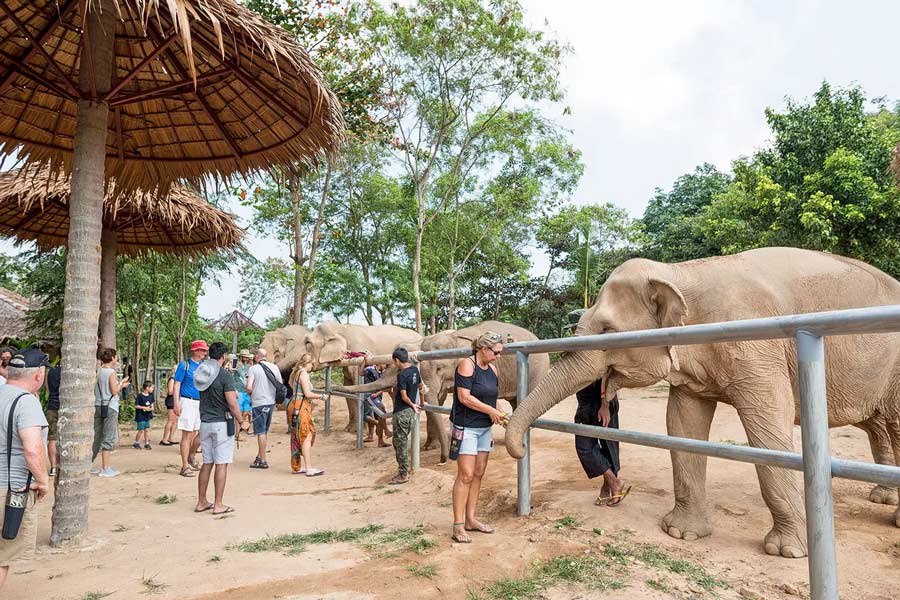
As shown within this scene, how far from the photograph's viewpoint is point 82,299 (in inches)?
201

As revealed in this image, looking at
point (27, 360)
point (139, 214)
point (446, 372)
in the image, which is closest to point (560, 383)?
point (27, 360)

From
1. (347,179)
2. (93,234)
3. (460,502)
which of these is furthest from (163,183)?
(347,179)

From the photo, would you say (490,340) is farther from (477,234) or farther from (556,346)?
(477,234)

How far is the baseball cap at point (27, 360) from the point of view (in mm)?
3705

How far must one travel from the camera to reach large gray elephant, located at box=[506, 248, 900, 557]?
4258mm

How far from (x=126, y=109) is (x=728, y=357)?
6.76 m

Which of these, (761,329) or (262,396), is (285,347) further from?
(761,329)

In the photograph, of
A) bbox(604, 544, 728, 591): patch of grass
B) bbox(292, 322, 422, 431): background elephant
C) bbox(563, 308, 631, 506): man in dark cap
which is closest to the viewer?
bbox(604, 544, 728, 591): patch of grass

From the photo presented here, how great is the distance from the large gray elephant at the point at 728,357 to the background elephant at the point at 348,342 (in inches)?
323

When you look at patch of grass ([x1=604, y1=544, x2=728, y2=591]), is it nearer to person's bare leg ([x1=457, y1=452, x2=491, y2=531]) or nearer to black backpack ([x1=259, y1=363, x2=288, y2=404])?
person's bare leg ([x1=457, y1=452, x2=491, y2=531])

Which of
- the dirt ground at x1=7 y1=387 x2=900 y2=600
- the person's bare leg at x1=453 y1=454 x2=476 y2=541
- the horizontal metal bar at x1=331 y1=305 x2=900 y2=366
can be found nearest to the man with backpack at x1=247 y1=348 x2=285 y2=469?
the dirt ground at x1=7 y1=387 x2=900 y2=600

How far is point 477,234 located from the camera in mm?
26953

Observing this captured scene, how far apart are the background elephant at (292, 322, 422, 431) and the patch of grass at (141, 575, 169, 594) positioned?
27.4ft

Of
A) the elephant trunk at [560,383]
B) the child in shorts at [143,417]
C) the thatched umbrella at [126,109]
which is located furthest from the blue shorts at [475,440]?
the child in shorts at [143,417]
